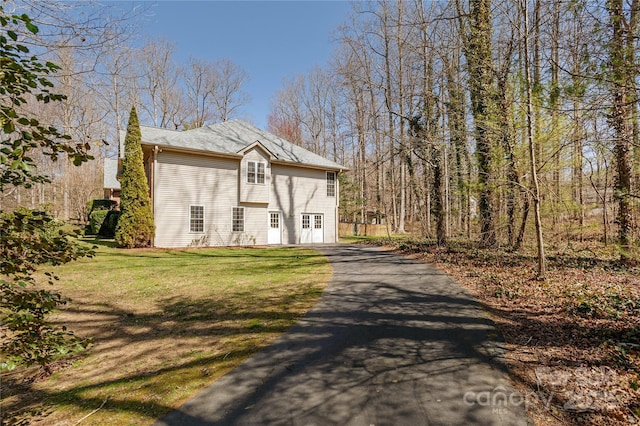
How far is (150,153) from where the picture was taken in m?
15.8

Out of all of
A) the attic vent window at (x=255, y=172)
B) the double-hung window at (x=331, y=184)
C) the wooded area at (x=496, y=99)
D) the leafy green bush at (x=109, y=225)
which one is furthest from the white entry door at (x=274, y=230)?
the leafy green bush at (x=109, y=225)

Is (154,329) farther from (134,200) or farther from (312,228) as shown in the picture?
(312,228)

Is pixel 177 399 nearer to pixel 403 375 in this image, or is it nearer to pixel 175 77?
pixel 403 375

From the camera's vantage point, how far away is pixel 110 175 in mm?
26547

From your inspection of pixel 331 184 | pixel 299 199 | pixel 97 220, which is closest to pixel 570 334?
pixel 299 199

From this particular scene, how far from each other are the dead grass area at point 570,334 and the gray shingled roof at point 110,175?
27.2 metres

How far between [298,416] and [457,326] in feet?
10.2

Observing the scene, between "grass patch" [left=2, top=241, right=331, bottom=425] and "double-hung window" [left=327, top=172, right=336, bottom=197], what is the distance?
32.1ft

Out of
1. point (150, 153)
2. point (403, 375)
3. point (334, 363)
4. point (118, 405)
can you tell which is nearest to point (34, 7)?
point (118, 405)

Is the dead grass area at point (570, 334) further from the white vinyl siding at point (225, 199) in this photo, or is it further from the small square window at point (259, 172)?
the small square window at point (259, 172)

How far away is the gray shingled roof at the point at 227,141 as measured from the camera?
1541cm

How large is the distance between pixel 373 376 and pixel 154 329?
3.86 m

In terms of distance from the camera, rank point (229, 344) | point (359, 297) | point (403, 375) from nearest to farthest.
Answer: point (403, 375) → point (229, 344) → point (359, 297)

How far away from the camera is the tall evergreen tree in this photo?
551 inches
